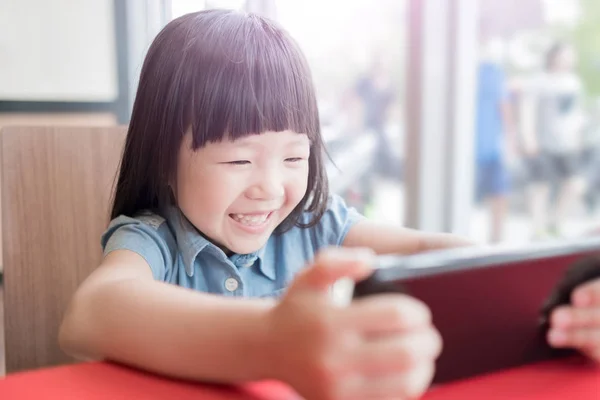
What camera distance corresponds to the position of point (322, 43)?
2320 millimetres

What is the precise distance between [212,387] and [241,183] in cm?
25

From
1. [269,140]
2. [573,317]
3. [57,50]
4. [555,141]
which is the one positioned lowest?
[555,141]

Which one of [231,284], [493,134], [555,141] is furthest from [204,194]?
[555,141]

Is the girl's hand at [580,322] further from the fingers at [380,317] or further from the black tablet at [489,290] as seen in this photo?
the fingers at [380,317]

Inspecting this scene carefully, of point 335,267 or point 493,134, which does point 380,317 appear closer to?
point 335,267

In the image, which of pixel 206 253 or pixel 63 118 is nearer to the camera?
pixel 206 253

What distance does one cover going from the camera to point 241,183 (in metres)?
0.60

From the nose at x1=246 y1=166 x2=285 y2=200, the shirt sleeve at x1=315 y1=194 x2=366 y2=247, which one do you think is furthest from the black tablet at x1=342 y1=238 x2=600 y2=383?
the shirt sleeve at x1=315 y1=194 x2=366 y2=247

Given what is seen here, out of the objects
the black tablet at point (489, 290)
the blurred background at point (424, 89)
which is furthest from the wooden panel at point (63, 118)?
the black tablet at point (489, 290)

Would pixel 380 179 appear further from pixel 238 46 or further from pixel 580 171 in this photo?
pixel 238 46

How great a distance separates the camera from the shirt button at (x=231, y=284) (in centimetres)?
72

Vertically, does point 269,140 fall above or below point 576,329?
above

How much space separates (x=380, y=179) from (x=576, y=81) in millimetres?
1088

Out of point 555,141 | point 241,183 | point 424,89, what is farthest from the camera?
point 555,141
